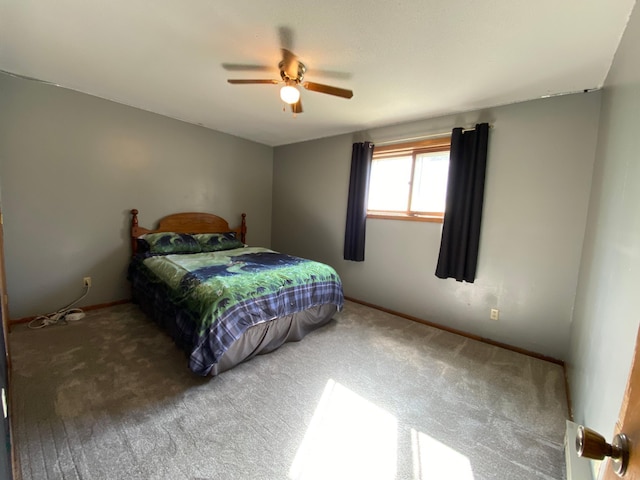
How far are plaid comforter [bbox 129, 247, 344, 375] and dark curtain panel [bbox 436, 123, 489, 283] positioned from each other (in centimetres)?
125

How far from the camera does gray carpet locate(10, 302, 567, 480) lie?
4.24 feet

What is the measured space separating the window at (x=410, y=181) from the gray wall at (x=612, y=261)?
123cm

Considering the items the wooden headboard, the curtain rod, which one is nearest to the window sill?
the curtain rod

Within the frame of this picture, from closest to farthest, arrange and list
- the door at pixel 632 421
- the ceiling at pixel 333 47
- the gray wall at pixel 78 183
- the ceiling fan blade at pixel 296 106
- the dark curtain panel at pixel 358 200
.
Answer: the door at pixel 632 421
the ceiling at pixel 333 47
the ceiling fan blade at pixel 296 106
the gray wall at pixel 78 183
the dark curtain panel at pixel 358 200

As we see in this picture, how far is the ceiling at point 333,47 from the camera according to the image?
1.43m

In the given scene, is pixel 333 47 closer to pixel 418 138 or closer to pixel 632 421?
pixel 418 138

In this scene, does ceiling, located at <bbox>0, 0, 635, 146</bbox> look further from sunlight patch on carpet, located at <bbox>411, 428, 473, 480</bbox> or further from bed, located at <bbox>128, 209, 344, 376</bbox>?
sunlight patch on carpet, located at <bbox>411, 428, 473, 480</bbox>

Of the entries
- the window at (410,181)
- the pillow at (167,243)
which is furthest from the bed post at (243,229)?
the window at (410,181)

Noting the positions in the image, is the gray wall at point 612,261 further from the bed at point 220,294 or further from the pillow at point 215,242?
the pillow at point 215,242

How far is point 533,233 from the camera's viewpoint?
237cm

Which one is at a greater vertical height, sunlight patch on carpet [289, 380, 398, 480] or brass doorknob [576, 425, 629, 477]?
brass doorknob [576, 425, 629, 477]

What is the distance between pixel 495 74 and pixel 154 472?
3212mm

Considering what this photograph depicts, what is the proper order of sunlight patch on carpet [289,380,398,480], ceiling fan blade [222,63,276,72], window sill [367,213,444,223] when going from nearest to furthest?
sunlight patch on carpet [289,380,398,480] → ceiling fan blade [222,63,276,72] → window sill [367,213,444,223]

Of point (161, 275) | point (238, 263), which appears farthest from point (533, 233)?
point (161, 275)
